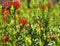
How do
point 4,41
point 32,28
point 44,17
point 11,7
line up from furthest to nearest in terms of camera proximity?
point 44,17 → point 32,28 → point 11,7 → point 4,41

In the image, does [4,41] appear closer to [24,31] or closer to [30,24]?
[24,31]

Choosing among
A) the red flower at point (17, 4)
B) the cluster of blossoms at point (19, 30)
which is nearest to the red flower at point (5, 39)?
the cluster of blossoms at point (19, 30)

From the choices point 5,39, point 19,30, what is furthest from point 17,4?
point 5,39

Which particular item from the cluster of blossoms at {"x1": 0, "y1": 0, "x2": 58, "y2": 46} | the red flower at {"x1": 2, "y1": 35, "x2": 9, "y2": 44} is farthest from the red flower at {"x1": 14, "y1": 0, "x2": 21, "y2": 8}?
the red flower at {"x1": 2, "y1": 35, "x2": 9, "y2": 44}

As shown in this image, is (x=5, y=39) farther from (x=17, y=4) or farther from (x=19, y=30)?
(x=17, y=4)

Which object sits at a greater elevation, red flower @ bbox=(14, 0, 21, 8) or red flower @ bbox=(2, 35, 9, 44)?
red flower @ bbox=(14, 0, 21, 8)

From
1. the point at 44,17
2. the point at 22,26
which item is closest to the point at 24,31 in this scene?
the point at 22,26

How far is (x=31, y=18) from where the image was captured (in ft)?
16.1

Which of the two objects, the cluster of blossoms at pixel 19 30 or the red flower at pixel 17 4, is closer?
the cluster of blossoms at pixel 19 30

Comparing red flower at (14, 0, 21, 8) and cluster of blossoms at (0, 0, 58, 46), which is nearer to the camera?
cluster of blossoms at (0, 0, 58, 46)

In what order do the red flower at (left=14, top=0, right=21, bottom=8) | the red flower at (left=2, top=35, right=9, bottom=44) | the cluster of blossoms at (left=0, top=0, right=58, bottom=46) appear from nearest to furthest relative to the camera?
the red flower at (left=2, top=35, right=9, bottom=44), the cluster of blossoms at (left=0, top=0, right=58, bottom=46), the red flower at (left=14, top=0, right=21, bottom=8)

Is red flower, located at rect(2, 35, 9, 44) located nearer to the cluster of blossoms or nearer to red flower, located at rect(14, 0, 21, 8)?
the cluster of blossoms

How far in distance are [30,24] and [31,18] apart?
286 mm

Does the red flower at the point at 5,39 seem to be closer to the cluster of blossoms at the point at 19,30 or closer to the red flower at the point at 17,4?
the cluster of blossoms at the point at 19,30
